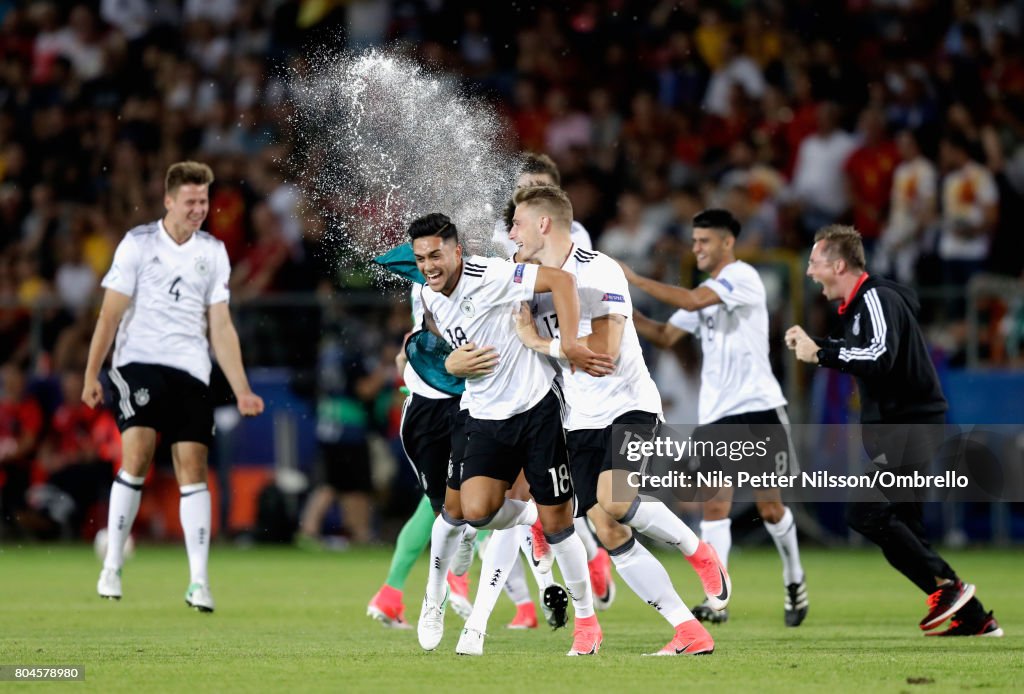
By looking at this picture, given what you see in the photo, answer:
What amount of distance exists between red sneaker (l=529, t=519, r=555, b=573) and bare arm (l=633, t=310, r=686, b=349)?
5.72 feet

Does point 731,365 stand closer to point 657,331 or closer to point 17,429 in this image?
point 657,331

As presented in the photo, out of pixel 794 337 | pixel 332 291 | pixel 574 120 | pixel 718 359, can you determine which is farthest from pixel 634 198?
pixel 794 337

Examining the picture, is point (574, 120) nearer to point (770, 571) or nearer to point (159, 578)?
point (770, 571)

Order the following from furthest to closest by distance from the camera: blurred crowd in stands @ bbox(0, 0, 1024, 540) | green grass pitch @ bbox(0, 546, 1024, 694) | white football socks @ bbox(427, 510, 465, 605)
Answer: blurred crowd in stands @ bbox(0, 0, 1024, 540) → white football socks @ bbox(427, 510, 465, 605) → green grass pitch @ bbox(0, 546, 1024, 694)

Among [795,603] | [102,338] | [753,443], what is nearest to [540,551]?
[795,603]

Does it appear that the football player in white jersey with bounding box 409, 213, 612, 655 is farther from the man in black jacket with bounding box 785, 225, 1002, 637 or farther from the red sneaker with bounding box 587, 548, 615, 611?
the red sneaker with bounding box 587, 548, 615, 611

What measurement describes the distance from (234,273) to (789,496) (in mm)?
6840

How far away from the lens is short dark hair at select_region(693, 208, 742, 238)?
34.8ft

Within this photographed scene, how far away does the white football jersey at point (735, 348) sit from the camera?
10.6 m

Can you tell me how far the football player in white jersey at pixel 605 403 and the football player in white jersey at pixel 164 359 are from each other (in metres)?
3.23

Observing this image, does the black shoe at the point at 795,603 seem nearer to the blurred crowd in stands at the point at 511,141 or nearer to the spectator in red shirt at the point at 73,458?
the blurred crowd in stands at the point at 511,141

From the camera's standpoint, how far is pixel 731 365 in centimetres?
1068

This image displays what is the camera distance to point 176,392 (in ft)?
35.2

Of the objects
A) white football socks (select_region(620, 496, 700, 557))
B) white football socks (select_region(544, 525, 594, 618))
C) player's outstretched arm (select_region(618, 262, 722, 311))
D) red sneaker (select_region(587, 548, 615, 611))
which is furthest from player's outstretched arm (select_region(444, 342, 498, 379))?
red sneaker (select_region(587, 548, 615, 611))
